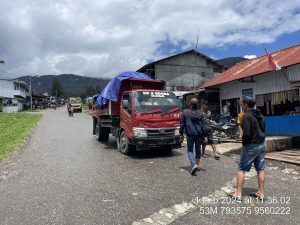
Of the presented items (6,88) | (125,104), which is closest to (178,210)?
(125,104)

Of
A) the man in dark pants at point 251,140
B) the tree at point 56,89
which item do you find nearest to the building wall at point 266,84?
the man in dark pants at point 251,140

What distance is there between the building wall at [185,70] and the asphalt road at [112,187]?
26.7 m

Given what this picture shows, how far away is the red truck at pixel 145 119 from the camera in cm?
1053

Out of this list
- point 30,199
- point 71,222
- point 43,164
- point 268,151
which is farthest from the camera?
point 268,151

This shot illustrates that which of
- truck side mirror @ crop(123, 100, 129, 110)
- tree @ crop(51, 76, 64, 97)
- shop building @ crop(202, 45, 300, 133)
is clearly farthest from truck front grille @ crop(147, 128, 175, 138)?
tree @ crop(51, 76, 64, 97)

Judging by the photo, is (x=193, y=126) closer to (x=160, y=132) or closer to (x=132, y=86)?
(x=160, y=132)

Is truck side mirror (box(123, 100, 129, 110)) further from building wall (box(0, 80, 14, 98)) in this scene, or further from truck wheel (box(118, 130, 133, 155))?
building wall (box(0, 80, 14, 98))

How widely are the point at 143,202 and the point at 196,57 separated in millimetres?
35382

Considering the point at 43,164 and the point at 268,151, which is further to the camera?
the point at 268,151

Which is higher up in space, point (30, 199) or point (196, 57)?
point (196, 57)

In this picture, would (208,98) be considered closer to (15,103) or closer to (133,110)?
(133,110)

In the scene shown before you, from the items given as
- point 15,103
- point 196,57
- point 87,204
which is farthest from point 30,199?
point 15,103

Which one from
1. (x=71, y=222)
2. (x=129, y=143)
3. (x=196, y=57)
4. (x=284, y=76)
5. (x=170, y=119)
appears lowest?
(x=71, y=222)

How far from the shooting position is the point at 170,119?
35.5 feet
